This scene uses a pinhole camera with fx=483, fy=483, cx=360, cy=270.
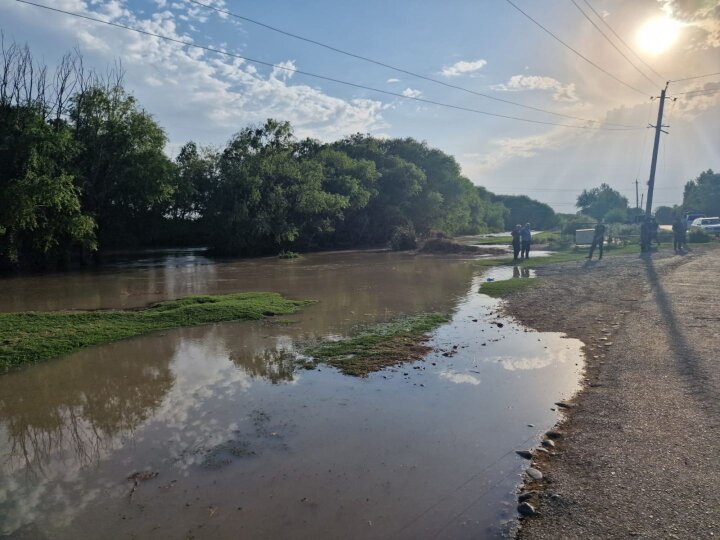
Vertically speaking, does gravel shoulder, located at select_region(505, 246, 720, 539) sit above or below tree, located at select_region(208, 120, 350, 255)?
below

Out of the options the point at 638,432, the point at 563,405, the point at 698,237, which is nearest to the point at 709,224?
the point at 698,237

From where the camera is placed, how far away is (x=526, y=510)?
14.7ft

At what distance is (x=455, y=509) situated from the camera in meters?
4.62

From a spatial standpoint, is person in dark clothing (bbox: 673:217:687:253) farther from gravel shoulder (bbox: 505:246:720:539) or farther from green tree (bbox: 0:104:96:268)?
green tree (bbox: 0:104:96:268)

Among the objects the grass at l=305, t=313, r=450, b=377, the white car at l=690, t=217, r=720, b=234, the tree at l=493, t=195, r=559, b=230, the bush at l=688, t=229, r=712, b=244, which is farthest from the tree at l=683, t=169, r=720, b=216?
the grass at l=305, t=313, r=450, b=377

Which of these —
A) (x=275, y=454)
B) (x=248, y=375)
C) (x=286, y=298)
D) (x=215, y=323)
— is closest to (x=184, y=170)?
(x=286, y=298)

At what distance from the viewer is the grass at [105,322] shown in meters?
10.2

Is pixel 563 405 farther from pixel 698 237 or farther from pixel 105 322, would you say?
pixel 698 237

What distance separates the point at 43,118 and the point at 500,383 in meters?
28.4

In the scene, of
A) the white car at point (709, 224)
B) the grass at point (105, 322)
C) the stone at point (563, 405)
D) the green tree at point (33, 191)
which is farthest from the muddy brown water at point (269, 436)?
the white car at point (709, 224)

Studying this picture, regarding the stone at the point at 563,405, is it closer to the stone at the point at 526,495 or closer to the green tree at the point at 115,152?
the stone at the point at 526,495

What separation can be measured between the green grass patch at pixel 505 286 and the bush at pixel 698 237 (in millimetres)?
23332

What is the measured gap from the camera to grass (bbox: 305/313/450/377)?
9298 millimetres

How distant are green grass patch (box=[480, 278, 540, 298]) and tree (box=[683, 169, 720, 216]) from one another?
7924 centimetres
